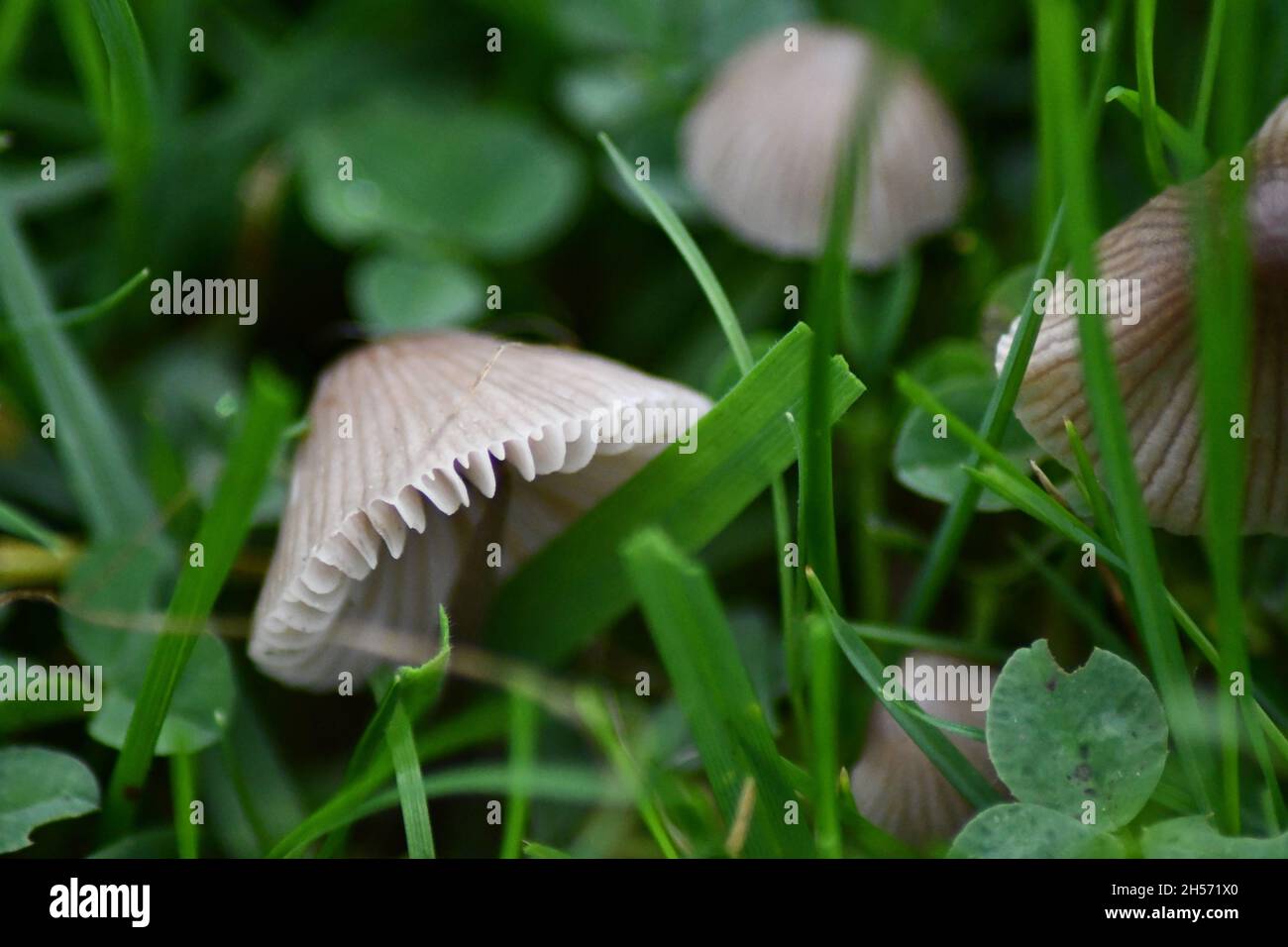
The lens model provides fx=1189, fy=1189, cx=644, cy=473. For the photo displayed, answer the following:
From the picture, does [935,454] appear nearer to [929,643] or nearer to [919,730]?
[929,643]

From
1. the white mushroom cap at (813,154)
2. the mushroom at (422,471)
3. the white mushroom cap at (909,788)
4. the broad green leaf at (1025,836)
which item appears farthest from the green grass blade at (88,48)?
the broad green leaf at (1025,836)

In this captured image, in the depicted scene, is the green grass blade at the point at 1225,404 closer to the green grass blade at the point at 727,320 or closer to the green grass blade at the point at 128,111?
the green grass blade at the point at 727,320

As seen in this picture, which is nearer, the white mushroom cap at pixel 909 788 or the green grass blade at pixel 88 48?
the white mushroom cap at pixel 909 788

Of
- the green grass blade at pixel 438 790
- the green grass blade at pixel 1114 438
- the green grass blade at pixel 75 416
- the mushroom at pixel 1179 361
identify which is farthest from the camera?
the green grass blade at pixel 75 416

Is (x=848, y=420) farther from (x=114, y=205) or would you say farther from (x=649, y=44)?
(x=114, y=205)

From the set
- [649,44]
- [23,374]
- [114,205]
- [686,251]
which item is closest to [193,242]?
[114,205]

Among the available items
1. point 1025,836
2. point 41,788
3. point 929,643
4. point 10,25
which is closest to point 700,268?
point 929,643
